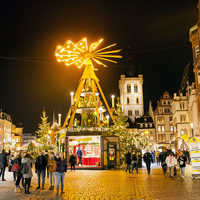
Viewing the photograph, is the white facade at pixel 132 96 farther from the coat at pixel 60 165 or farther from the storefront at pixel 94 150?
the coat at pixel 60 165

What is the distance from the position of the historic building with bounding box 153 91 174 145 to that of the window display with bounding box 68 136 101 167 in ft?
182

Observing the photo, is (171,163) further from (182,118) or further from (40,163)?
(182,118)

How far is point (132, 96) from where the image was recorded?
4508 inches

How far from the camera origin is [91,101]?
32.4m

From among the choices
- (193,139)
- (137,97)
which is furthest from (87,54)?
(137,97)

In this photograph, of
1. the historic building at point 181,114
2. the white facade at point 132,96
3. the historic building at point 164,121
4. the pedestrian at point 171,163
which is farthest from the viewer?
the white facade at point 132,96

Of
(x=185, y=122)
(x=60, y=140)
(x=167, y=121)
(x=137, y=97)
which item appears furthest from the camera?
(x=137, y=97)

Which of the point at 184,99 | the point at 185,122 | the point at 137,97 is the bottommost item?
the point at 185,122

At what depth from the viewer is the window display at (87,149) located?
1143 inches

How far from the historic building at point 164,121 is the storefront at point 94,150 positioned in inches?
2168

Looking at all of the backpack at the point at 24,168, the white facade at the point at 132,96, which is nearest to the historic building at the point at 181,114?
the white facade at the point at 132,96

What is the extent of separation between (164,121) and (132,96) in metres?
32.5

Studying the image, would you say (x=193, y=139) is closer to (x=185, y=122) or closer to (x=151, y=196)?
(x=151, y=196)

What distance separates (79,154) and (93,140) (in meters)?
1.90
